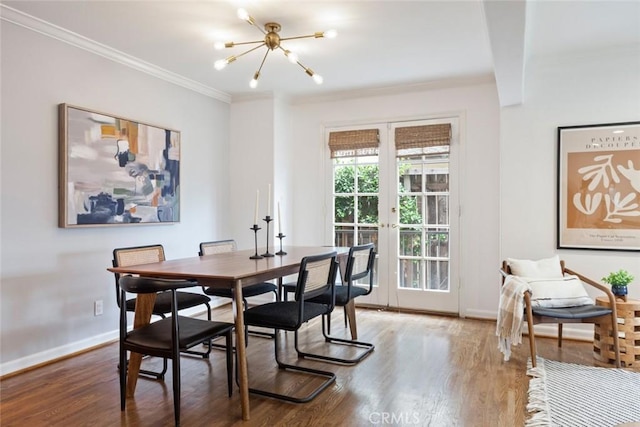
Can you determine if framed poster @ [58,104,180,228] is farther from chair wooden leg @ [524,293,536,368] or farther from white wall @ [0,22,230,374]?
chair wooden leg @ [524,293,536,368]

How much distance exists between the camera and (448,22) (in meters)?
3.05

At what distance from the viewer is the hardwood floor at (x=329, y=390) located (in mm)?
2289

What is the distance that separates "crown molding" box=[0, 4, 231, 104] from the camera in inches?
115

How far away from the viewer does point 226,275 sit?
2.25 meters

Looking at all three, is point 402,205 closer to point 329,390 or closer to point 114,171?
point 329,390

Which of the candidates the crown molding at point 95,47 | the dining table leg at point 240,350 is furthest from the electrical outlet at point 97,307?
the crown molding at point 95,47

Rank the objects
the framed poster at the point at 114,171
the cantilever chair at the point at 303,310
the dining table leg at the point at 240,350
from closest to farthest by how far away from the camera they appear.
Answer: the dining table leg at the point at 240,350
the cantilever chair at the point at 303,310
the framed poster at the point at 114,171

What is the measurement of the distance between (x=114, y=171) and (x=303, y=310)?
211 centimetres

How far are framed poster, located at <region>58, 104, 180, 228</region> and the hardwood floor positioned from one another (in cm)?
111

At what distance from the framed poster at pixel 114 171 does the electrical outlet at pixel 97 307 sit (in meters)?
0.64

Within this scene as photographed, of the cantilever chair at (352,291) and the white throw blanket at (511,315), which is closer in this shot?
the white throw blanket at (511,315)

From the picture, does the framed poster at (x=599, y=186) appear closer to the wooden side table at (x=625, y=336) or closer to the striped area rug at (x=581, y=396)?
the wooden side table at (x=625, y=336)

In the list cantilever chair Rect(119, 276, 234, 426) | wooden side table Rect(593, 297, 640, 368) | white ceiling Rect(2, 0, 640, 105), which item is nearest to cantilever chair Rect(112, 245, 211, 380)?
cantilever chair Rect(119, 276, 234, 426)

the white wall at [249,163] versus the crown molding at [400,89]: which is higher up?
the crown molding at [400,89]
